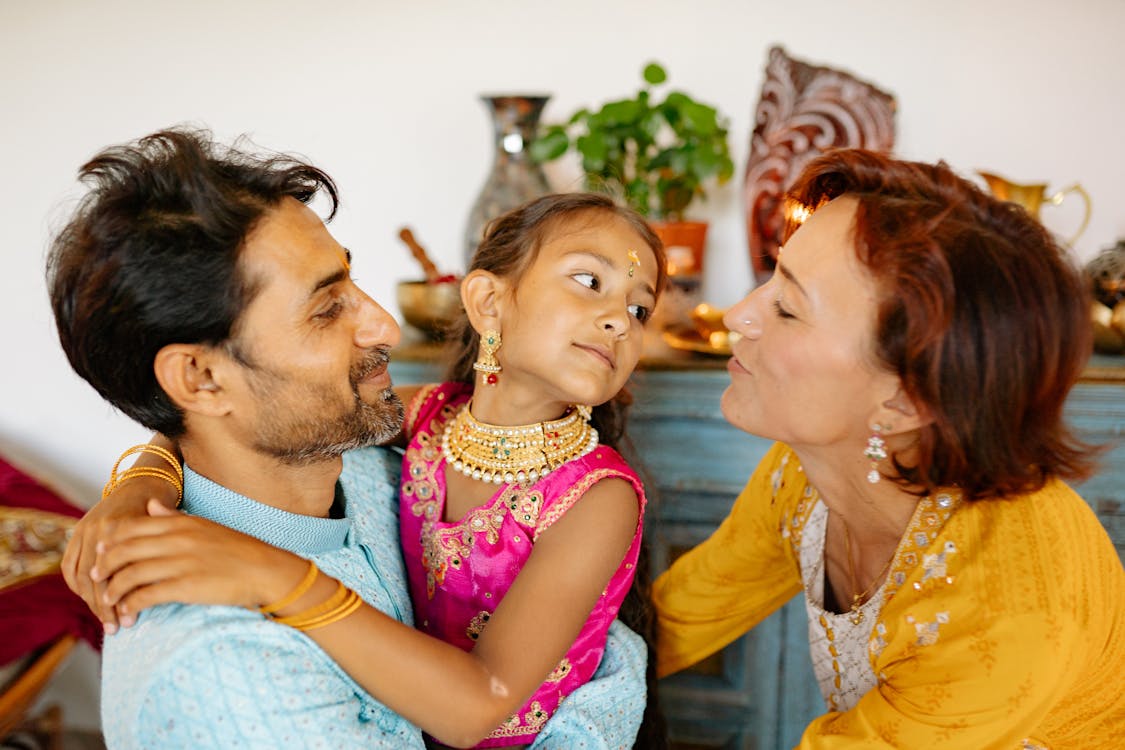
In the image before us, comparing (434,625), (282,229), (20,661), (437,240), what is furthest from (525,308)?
(20,661)

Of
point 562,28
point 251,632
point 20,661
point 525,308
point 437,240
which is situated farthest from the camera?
point 437,240

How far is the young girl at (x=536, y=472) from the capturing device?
4.45 ft

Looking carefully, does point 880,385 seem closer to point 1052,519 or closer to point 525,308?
point 1052,519

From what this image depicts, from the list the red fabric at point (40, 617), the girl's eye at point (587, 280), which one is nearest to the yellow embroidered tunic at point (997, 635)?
the girl's eye at point (587, 280)

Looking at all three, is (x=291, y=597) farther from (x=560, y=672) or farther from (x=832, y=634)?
(x=832, y=634)

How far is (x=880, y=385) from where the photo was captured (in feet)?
4.40

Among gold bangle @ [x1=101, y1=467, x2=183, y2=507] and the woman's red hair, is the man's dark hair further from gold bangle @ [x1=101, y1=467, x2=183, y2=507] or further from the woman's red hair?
the woman's red hair

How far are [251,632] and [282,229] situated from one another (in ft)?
1.74

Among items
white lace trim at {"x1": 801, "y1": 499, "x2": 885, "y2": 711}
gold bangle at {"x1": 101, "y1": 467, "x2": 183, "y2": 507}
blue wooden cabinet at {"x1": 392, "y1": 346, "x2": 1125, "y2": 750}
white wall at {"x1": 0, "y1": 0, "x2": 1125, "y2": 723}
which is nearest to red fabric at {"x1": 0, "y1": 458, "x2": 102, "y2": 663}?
white wall at {"x1": 0, "y1": 0, "x2": 1125, "y2": 723}

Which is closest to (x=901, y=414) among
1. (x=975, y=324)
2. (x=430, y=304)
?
(x=975, y=324)

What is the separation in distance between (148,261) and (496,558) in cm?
65

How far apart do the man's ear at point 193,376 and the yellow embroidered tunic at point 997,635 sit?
3.10ft

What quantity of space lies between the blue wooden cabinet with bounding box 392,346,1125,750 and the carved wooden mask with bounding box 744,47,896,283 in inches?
17.9

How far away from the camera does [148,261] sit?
121cm
